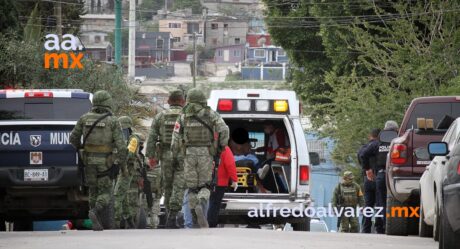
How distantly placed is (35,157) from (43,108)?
930 millimetres

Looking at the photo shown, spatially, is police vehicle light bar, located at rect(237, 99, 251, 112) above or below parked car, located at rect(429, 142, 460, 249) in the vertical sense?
above

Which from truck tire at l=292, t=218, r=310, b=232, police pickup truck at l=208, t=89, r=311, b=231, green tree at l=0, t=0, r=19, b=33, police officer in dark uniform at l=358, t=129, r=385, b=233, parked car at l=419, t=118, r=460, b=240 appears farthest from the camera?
green tree at l=0, t=0, r=19, b=33

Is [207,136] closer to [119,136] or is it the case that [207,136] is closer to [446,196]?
[119,136]

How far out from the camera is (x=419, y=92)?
33.0m

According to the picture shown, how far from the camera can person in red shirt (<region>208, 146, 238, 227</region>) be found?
1739 centimetres

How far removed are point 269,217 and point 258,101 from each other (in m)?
1.64

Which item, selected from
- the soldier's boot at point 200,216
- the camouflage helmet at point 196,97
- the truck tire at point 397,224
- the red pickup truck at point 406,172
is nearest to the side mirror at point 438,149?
the red pickup truck at point 406,172

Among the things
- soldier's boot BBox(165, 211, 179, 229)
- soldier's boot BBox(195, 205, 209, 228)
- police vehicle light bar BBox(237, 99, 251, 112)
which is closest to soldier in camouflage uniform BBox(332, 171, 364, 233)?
police vehicle light bar BBox(237, 99, 251, 112)

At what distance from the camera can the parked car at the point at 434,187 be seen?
45.7 ft

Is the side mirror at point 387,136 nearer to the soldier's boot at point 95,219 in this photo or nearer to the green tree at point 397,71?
the soldier's boot at point 95,219

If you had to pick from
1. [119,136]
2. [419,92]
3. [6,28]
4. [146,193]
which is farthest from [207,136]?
[6,28]

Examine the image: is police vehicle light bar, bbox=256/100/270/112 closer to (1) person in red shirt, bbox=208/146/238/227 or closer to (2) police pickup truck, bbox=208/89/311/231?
(2) police pickup truck, bbox=208/89/311/231

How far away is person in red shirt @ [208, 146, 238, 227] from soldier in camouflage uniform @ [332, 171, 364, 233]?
8.34m

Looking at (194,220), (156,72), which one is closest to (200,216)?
(194,220)
